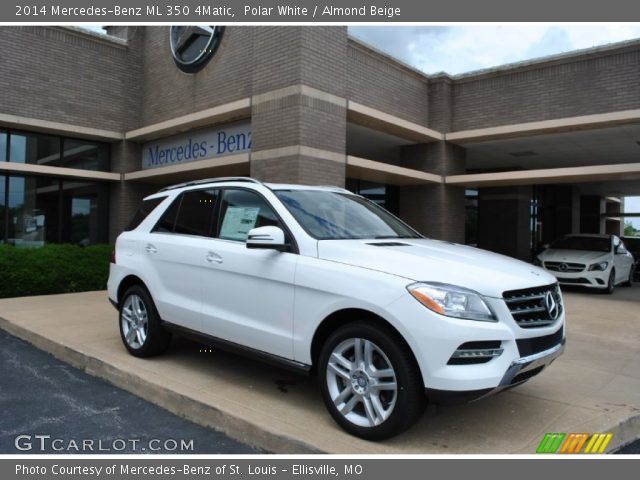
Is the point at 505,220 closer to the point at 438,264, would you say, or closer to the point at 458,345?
the point at 438,264

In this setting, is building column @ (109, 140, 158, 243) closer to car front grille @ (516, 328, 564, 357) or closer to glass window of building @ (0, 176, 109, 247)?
glass window of building @ (0, 176, 109, 247)

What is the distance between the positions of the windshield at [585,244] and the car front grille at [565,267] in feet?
3.72

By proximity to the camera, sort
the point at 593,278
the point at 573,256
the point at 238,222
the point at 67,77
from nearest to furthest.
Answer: the point at 238,222
the point at 593,278
the point at 573,256
the point at 67,77

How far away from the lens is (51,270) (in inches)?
415

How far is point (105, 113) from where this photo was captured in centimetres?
1367

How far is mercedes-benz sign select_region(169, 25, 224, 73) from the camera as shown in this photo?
462 inches

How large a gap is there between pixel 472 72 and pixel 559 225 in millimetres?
13390

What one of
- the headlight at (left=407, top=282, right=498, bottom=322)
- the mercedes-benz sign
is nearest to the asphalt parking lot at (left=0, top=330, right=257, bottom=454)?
the headlight at (left=407, top=282, right=498, bottom=322)

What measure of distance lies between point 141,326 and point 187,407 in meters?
1.63

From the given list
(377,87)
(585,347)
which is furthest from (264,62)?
(585,347)

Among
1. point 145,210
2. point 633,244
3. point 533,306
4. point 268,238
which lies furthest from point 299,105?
point 633,244

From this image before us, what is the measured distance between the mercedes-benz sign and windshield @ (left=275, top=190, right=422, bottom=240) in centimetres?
816

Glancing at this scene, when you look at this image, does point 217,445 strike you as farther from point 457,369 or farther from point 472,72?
point 472,72

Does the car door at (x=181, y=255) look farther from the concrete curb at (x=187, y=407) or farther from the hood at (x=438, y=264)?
the hood at (x=438, y=264)
